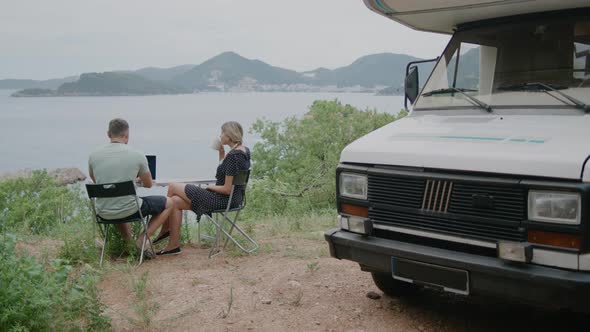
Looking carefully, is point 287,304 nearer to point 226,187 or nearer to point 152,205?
point 226,187

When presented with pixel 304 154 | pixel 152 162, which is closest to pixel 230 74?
pixel 304 154

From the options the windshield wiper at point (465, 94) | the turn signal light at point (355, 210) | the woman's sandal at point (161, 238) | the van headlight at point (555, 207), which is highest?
the windshield wiper at point (465, 94)

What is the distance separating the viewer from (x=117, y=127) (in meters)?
6.34

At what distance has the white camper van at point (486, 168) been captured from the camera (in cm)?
337

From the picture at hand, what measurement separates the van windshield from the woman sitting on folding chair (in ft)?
7.51

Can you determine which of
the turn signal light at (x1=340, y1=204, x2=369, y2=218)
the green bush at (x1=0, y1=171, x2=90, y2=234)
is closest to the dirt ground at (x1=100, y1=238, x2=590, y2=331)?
the turn signal light at (x1=340, y1=204, x2=369, y2=218)

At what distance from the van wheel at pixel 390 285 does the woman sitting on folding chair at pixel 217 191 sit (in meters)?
2.22

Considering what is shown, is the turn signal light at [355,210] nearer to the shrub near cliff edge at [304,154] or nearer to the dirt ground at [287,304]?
the dirt ground at [287,304]

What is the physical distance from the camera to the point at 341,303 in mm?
4957

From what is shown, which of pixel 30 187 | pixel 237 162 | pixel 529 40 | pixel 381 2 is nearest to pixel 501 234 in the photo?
pixel 529 40

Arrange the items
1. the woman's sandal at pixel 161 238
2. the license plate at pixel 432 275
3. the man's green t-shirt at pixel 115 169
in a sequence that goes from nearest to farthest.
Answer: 1. the license plate at pixel 432 275
2. the man's green t-shirt at pixel 115 169
3. the woman's sandal at pixel 161 238

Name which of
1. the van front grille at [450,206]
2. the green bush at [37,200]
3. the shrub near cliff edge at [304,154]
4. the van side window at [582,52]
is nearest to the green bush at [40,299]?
the van front grille at [450,206]

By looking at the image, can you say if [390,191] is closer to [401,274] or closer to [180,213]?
[401,274]

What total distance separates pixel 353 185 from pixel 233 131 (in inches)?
103
